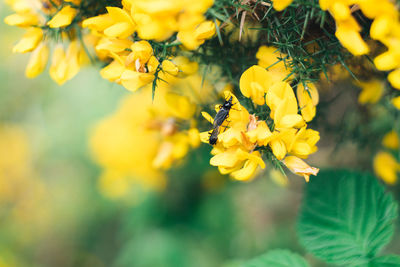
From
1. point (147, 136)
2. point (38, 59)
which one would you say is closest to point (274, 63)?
point (38, 59)

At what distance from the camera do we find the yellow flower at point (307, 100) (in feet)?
1.65

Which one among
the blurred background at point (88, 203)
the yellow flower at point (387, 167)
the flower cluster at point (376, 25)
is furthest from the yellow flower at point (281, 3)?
the blurred background at point (88, 203)

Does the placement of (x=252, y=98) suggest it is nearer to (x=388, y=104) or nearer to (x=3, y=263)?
(x=388, y=104)

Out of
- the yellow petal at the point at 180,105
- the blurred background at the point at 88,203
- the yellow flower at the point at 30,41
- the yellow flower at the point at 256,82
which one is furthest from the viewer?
the blurred background at the point at 88,203

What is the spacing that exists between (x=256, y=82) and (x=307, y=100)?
3.3 inches

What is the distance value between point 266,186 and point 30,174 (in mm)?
1676

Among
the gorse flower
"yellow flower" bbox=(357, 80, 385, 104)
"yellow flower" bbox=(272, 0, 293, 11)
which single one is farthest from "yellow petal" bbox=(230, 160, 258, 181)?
"yellow flower" bbox=(357, 80, 385, 104)

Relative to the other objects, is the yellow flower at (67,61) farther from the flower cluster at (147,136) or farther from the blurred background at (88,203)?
the blurred background at (88,203)

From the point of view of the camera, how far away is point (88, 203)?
1.93 m

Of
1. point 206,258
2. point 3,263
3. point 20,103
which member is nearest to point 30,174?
point 20,103

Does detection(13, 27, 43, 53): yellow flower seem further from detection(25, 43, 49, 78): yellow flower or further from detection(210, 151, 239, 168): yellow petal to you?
detection(210, 151, 239, 168): yellow petal

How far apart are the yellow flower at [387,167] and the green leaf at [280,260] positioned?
1.06ft

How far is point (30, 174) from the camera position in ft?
7.22

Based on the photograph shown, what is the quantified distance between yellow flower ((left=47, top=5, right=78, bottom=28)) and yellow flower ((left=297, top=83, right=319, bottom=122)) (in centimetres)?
39
